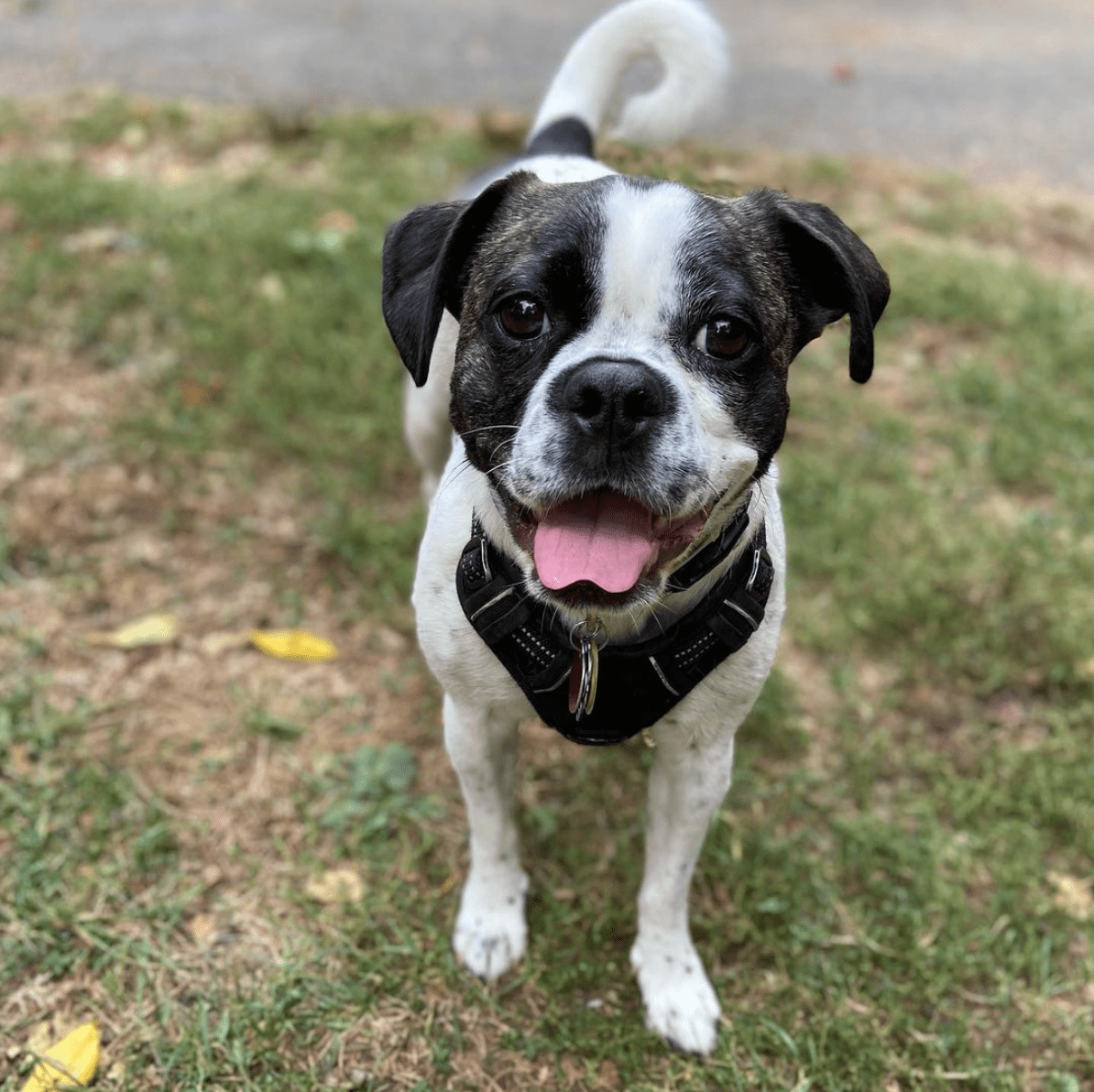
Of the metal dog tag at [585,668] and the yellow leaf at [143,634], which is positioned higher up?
the metal dog tag at [585,668]

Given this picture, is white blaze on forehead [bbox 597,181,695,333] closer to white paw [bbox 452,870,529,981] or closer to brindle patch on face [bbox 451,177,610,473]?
brindle patch on face [bbox 451,177,610,473]

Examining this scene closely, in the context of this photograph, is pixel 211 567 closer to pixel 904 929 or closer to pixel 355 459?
pixel 355 459

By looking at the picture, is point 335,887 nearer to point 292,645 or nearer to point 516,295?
point 292,645

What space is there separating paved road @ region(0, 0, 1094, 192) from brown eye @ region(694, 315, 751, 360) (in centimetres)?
513

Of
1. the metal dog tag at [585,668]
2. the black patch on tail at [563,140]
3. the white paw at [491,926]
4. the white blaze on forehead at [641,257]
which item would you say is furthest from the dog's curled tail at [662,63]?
the white paw at [491,926]

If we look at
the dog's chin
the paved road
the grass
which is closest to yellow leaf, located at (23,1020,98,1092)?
the grass

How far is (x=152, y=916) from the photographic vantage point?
2.75 m

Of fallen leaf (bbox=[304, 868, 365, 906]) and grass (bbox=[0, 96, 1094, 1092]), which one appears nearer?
grass (bbox=[0, 96, 1094, 1092])

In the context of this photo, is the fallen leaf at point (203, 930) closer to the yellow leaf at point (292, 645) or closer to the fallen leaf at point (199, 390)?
the yellow leaf at point (292, 645)

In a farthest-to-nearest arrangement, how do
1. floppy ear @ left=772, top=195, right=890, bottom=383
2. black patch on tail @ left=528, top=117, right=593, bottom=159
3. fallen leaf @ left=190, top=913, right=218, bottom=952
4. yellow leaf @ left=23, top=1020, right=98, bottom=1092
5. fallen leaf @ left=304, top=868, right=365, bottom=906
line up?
black patch on tail @ left=528, top=117, right=593, bottom=159 → fallen leaf @ left=304, top=868, right=365, bottom=906 → fallen leaf @ left=190, top=913, right=218, bottom=952 → yellow leaf @ left=23, top=1020, right=98, bottom=1092 → floppy ear @ left=772, top=195, right=890, bottom=383

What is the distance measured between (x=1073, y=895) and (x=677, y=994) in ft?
4.03

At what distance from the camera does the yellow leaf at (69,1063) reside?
2363 millimetres

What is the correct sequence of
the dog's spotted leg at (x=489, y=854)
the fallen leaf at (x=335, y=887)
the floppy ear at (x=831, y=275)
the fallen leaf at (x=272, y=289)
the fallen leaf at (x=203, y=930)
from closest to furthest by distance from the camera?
the floppy ear at (x=831, y=275) → the dog's spotted leg at (x=489, y=854) → the fallen leaf at (x=203, y=930) → the fallen leaf at (x=335, y=887) → the fallen leaf at (x=272, y=289)

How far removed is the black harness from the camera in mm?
2156
